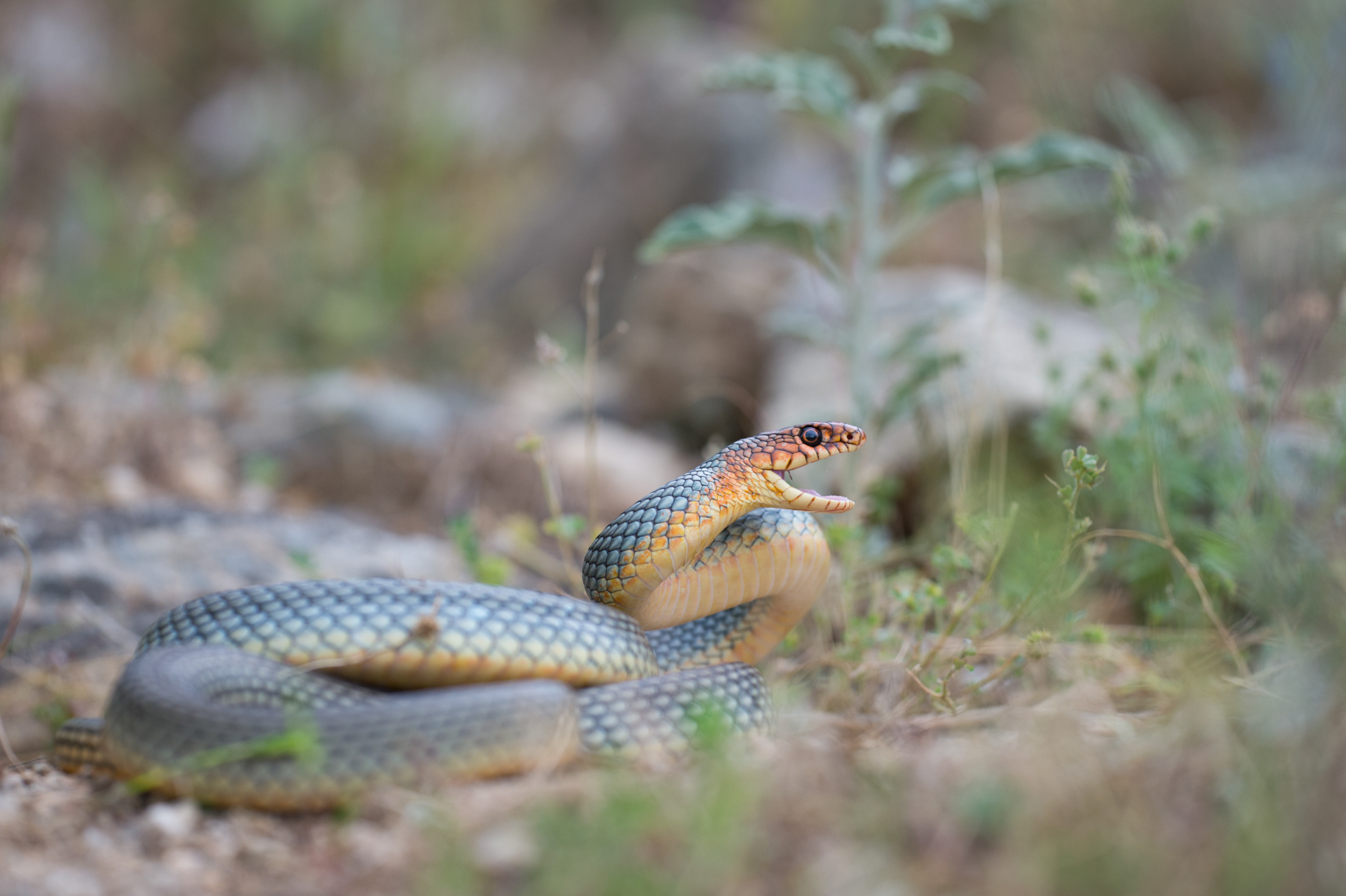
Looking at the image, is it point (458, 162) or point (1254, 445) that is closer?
point (1254, 445)

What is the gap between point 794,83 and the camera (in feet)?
17.1

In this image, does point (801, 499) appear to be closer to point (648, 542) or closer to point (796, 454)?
point (796, 454)

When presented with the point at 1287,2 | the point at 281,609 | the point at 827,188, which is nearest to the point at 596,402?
the point at 827,188

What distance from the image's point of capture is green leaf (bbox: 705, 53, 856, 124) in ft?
16.5

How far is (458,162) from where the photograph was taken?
15367mm

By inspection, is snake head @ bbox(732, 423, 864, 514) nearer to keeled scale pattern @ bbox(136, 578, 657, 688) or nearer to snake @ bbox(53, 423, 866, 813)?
snake @ bbox(53, 423, 866, 813)

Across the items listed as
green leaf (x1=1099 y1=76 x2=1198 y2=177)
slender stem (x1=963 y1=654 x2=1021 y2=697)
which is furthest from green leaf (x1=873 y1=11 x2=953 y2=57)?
green leaf (x1=1099 y1=76 x2=1198 y2=177)

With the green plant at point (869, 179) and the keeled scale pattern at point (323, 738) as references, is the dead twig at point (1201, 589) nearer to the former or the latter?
the green plant at point (869, 179)

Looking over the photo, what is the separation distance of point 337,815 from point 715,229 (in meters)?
3.26

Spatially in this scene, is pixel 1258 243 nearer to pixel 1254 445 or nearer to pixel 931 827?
pixel 1254 445

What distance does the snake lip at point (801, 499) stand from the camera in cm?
354

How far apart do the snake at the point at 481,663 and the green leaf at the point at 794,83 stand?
2124 mm

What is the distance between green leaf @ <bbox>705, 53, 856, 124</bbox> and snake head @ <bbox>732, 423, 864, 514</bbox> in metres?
2.10

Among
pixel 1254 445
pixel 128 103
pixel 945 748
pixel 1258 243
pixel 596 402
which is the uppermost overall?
pixel 128 103
